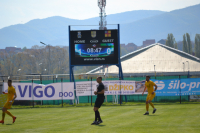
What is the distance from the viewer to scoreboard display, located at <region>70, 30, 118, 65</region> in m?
25.2

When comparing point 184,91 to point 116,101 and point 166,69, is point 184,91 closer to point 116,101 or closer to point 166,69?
point 116,101

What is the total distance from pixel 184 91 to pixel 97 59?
315 inches

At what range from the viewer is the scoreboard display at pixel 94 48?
25.2m

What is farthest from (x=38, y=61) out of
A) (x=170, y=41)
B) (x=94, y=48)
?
(x=94, y=48)

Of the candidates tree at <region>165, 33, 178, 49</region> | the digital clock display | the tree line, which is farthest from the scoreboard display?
tree at <region>165, 33, 178, 49</region>

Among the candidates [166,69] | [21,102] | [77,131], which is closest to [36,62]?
[166,69]

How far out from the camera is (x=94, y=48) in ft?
82.7

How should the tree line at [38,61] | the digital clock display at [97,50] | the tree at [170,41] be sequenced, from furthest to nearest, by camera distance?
the tree at [170,41]
the tree line at [38,61]
the digital clock display at [97,50]

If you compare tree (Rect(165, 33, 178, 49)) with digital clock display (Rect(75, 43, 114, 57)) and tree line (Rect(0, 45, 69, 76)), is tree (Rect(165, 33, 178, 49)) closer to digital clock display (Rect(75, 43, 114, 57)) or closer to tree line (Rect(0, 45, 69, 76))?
tree line (Rect(0, 45, 69, 76))

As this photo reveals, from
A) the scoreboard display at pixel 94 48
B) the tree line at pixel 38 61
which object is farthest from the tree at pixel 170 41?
the scoreboard display at pixel 94 48

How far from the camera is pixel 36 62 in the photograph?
106 metres

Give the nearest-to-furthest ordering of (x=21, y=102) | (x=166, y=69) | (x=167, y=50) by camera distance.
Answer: (x=21, y=102) → (x=166, y=69) → (x=167, y=50)

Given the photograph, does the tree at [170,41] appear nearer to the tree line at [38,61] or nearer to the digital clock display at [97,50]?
the tree line at [38,61]

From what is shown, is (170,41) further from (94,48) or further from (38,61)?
(94,48)
